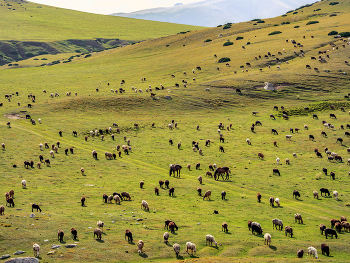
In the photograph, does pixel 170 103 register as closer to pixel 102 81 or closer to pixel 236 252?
pixel 102 81

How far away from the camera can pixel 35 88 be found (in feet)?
296

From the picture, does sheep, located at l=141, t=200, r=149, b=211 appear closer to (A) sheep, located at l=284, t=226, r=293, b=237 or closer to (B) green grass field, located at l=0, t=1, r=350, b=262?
(B) green grass field, located at l=0, t=1, r=350, b=262

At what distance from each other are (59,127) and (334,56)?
78.5 meters

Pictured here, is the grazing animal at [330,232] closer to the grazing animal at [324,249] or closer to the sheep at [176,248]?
the grazing animal at [324,249]

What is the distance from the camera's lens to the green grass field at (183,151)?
2420cm

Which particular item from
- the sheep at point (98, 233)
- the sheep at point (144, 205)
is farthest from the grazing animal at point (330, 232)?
the sheep at point (98, 233)

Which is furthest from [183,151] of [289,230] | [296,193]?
[289,230]

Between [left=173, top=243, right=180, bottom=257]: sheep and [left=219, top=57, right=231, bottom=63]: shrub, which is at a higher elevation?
[left=219, top=57, right=231, bottom=63]: shrub

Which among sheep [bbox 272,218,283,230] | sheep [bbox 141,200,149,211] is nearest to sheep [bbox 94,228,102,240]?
sheep [bbox 141,200,149,211]

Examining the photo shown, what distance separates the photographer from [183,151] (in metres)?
51.7

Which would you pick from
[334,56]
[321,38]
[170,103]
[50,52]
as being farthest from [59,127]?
[50,52]

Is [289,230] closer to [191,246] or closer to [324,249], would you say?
[324,249]

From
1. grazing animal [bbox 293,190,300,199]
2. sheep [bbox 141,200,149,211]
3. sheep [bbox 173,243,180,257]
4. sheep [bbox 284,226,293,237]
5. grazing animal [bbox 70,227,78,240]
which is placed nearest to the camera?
sheep [bbox 173,243,180,257]

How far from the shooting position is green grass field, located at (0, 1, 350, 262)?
2420 cm
